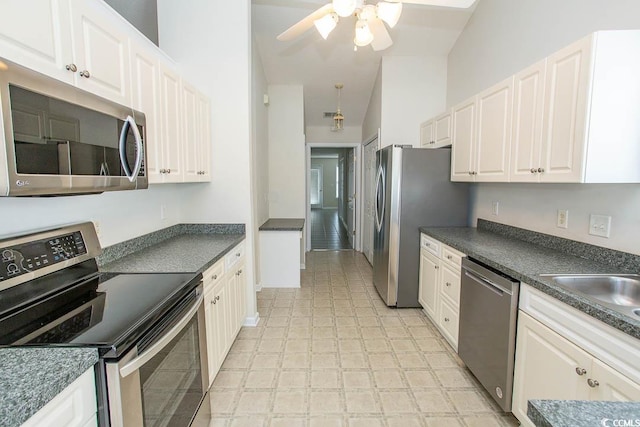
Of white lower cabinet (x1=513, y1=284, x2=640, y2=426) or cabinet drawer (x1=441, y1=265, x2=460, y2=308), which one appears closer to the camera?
white lower cabinet (x1=513, y1=284, x2=640, y2=426)

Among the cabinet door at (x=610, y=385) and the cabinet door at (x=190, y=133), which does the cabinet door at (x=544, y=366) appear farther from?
the cabinet door at (x=190, y=133)

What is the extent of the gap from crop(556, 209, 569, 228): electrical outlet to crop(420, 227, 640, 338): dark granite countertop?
17cm

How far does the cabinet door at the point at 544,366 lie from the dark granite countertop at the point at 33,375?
5.99 ft

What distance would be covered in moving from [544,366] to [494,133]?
1.62 meters

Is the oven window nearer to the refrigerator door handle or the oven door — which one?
the oven door

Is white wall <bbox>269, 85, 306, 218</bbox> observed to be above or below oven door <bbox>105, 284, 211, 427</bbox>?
above

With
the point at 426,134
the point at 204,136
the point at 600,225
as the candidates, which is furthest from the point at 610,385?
the point at 426,134

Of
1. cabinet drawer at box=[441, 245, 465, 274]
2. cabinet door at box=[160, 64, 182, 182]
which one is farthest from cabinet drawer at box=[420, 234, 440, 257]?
cabinet door at box=[160, 64, 182, 182]

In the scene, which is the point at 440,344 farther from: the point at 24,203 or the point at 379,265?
the point at 24,203

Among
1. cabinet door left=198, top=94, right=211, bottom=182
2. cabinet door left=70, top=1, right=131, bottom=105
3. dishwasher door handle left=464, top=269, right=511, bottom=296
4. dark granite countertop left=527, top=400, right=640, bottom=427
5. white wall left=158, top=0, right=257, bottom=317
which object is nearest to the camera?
dark granite countertop left=527, top=400, right=640, bottom=427

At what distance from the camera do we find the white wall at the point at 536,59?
170 centimetres

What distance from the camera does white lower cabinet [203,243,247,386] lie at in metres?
1.91

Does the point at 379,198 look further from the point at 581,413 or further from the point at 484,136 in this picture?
the point at 581,413

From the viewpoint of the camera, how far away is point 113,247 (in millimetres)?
1873
